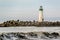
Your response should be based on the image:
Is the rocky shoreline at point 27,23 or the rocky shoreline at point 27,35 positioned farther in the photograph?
the rocky shoreline at point 27,23

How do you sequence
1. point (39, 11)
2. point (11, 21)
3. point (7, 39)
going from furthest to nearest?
point (39, 11) < point (11, 21) < point (7, 39)

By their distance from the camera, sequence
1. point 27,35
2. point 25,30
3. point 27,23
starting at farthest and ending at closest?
point 27,23 < point 25,30 < point 27,35

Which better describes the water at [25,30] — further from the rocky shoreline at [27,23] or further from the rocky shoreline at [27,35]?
the rocky shoreline at [27,23]

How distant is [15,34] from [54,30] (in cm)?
160

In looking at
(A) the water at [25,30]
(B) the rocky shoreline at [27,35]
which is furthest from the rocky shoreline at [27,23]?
(B) the rocky shoreline at [27,35]

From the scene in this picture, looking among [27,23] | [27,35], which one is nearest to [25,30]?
[27,35]

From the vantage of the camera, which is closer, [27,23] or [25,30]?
[25,30]

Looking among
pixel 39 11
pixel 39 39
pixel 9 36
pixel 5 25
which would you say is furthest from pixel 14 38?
pixel 39 11

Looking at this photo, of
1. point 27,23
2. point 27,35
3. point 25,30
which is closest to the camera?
point 27,35

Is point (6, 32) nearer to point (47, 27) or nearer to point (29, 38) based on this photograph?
point (29, 38)

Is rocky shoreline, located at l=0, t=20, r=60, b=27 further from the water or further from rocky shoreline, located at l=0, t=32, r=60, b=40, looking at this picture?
rocky shoreline, located at l=0, t=32, r=60, b=40

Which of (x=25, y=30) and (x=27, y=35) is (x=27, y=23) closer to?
(x=25, y=30)

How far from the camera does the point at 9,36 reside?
1029 cm

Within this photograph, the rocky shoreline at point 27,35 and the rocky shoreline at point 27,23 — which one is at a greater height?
the rocky shoreline at point 27,23
